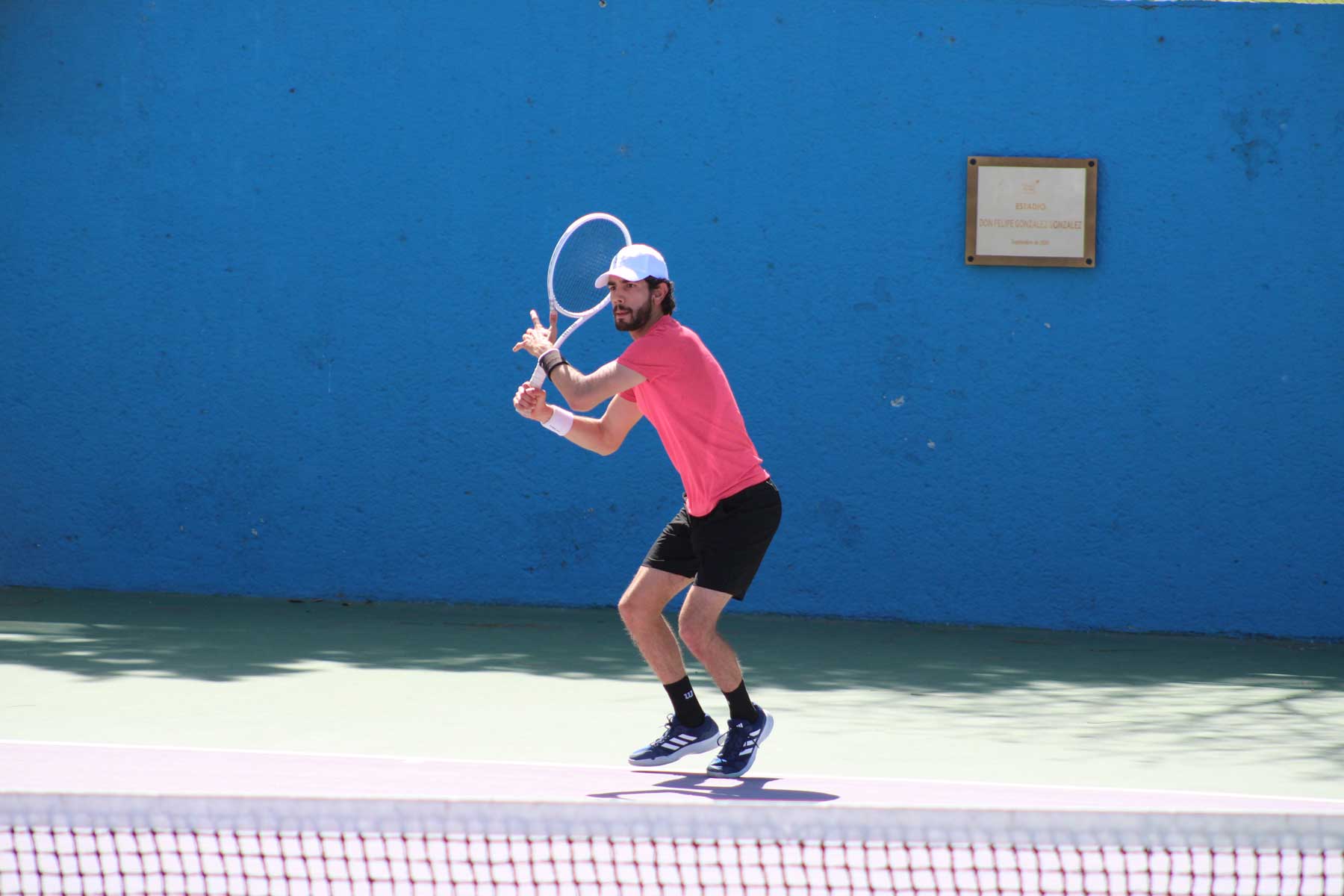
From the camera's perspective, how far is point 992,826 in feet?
9.48

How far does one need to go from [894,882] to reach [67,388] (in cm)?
603

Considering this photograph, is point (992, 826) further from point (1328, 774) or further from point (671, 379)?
point (1328, 774)

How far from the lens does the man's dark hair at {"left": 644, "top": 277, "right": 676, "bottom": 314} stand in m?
4.93

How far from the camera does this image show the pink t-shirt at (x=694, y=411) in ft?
15.8

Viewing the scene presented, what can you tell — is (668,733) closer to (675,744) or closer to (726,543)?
(675,744)

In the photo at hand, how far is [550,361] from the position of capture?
477 cm

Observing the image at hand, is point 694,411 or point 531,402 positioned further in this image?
point 694,411

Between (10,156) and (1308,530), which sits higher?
(10,156)

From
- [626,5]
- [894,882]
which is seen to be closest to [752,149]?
[626,5]

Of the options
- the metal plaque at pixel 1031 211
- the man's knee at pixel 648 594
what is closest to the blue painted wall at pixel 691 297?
the metal plaque at pixel 1031 211

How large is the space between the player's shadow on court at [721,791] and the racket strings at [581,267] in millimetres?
1480

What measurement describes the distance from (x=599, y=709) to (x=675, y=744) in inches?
41.9

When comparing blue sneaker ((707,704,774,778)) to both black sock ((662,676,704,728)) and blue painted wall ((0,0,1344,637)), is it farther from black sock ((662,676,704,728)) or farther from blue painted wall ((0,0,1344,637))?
blue painted wall ((0,0,1344,637))

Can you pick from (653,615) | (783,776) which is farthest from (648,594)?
(783,776)
